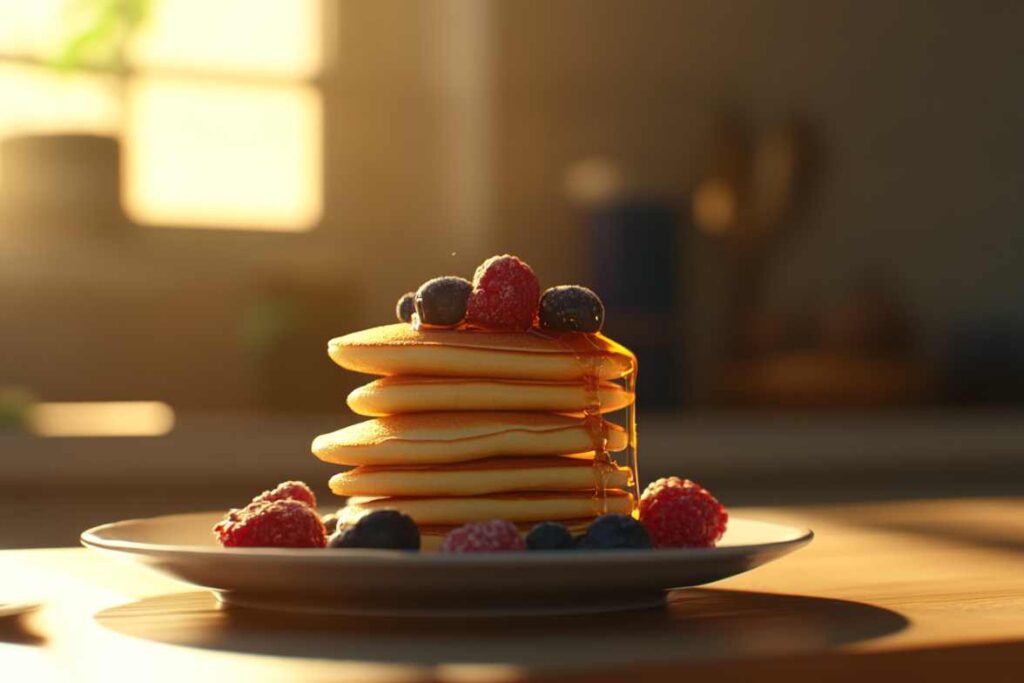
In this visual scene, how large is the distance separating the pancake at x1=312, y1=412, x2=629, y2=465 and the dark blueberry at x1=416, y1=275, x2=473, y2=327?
0.06 metres

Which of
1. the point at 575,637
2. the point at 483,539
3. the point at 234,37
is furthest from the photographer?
the point at 234,37

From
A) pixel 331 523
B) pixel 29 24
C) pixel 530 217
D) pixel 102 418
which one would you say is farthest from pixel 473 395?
pixel 530 217

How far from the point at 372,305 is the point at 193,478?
4.14 feet

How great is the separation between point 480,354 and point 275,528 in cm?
17

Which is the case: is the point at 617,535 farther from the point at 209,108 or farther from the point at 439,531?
the point at 209,108

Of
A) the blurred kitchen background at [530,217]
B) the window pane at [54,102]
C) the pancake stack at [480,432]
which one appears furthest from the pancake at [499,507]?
the window pane at [54,102]

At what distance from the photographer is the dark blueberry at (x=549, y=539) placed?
72 cm

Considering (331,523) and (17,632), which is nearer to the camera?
(17,632)

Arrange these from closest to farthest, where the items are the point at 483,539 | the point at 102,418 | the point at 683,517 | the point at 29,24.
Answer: the point at 483,539 < the point at 683,517 < the point at 102,418 < the point at 29,24

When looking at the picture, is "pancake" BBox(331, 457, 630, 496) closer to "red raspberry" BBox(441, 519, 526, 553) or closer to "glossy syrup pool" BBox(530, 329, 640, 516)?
"glossy syrup pool" BBox(530, 329, 640, 516)

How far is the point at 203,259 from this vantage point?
3949 mm

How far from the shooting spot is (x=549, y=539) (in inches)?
28.3

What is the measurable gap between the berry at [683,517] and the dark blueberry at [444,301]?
6.4 inches

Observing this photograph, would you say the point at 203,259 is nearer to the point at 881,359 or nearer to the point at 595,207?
the point at 595,207
